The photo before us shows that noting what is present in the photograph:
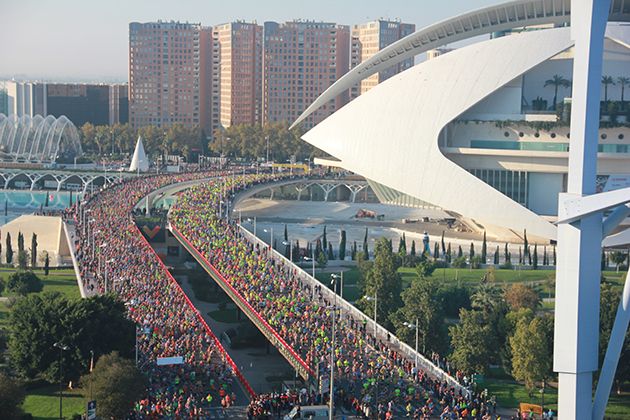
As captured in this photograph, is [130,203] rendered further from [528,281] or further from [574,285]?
[574,285]

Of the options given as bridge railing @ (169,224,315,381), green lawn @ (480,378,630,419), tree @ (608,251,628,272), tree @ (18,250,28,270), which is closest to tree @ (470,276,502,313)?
green lawn @ (480,378,630,419)

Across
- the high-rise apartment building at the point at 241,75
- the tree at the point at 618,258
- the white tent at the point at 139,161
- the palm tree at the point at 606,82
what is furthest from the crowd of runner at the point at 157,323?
the high-rise apartment building at the point at 241,75

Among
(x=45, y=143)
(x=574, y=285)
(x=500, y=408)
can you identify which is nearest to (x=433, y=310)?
(x=500, y=408)

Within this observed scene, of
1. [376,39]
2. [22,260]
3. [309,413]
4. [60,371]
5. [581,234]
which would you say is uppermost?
[376,39]

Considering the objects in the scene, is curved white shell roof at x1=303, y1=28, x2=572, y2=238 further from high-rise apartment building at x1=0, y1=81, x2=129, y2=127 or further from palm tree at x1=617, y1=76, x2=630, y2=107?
high-rise apartment building at x1=0, y1=81, x2=129, y2=127

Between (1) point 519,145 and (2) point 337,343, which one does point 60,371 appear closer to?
(2) point 337,343

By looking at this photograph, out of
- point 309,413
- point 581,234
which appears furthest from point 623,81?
point 581,234

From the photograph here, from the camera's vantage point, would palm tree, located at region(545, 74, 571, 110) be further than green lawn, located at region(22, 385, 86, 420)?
Yes
